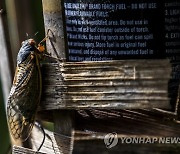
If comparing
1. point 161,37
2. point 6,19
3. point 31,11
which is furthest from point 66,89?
point 31,11

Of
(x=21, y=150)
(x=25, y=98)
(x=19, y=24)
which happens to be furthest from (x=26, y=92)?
(x=19, y=24)

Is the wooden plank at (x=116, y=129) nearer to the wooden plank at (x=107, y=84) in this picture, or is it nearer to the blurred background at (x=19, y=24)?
the wooden plank at (x=107, y=84)

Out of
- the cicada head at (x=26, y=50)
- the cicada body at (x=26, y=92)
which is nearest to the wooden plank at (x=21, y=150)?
the cicada body at (x=26, y=92)

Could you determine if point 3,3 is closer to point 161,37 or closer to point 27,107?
point 27,107

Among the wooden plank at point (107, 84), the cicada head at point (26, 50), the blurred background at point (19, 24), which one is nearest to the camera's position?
the wooden plank at point (107, 84)

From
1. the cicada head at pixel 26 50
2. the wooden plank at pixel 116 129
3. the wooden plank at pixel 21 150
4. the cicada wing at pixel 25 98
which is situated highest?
the cicada head at pixel 26 50

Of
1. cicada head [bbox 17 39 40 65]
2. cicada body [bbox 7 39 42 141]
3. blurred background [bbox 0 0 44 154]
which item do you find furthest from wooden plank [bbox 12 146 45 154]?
blurred background [bbox 0 0 44 154]

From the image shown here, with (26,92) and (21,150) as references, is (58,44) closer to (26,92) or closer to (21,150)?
(26,92)

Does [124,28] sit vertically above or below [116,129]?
above
